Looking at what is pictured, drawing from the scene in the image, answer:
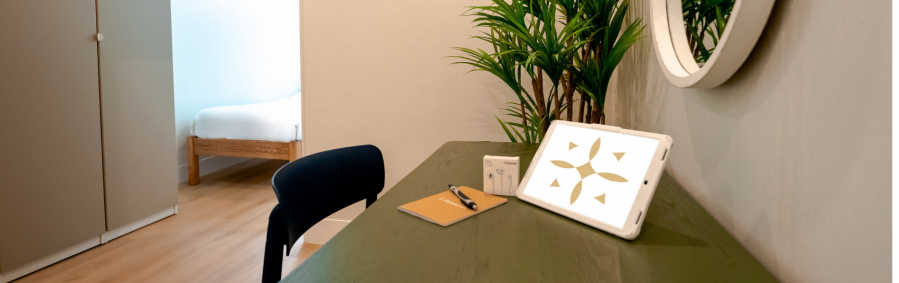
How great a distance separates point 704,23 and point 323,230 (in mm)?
2105

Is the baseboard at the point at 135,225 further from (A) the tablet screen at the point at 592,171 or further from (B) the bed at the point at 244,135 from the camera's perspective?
(A) the tablet screen at the point at 592,171

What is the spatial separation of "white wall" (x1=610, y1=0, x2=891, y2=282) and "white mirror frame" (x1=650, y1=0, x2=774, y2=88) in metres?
0.02

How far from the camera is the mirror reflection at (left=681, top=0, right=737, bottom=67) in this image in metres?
0.69

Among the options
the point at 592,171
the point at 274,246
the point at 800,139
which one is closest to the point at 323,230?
the point at 274,246

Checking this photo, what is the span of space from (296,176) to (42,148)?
183 centimetres

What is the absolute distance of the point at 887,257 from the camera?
0.38 meters

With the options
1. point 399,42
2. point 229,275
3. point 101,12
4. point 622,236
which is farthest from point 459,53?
point 101,12

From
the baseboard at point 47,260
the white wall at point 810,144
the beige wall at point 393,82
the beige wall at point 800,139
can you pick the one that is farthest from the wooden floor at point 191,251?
the white wall at point 810,144

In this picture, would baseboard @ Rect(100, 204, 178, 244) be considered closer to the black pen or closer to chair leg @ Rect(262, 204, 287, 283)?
chair leg @ Rect(262, 204, 287, 283)

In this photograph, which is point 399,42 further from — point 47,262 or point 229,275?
point 47,262

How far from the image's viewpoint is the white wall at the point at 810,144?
397mm

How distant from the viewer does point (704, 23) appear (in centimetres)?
A: 79

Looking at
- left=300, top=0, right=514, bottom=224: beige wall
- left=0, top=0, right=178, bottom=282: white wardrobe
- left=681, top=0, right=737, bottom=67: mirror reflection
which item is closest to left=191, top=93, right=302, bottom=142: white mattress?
left=0, top=0, right=178, bottom=282: white wardrobe

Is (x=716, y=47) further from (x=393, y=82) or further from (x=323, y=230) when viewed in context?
(x=323, y=230)
